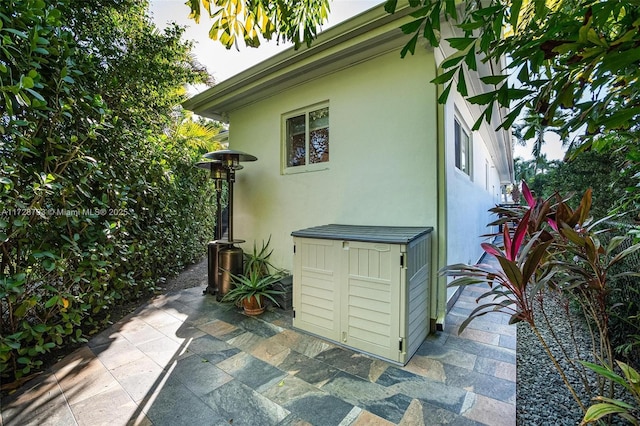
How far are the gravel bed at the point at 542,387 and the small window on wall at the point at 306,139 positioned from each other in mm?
3321

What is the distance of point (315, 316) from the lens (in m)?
3.08

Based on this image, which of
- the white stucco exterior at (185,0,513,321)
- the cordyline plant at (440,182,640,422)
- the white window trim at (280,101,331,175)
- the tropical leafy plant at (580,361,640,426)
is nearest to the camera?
the tropical leafy plant at (580,361,640,426)

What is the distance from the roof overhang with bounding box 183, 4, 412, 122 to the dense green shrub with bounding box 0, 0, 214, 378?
0.91m

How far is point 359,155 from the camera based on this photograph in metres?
3.72

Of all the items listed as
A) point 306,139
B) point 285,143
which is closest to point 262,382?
point 306,139

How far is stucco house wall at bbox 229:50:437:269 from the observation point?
3240 millimetres

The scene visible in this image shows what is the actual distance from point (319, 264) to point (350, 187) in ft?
4.37

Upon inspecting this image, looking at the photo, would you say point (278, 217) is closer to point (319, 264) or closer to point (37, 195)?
point (319, 264)

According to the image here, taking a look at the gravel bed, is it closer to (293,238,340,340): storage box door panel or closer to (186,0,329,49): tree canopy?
(293,238,340,340): storage box door panel

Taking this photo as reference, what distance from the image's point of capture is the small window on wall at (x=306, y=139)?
418cm

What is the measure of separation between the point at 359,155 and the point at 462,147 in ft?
7.07

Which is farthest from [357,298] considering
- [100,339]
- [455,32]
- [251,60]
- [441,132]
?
[251,60]

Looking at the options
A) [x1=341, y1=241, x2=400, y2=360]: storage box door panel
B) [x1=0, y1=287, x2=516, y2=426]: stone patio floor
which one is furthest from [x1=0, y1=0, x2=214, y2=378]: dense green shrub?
[x1=341, y1=241, x2=400, y2=360]: storage box door panel

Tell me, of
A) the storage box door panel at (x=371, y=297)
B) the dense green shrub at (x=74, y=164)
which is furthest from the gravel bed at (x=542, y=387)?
the dense green shrub at (x=74, y=164)
